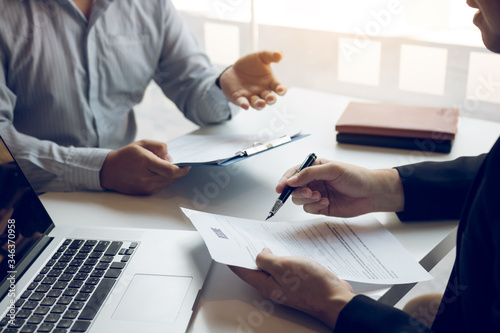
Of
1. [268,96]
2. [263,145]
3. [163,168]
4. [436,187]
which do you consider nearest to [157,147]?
[163,168]

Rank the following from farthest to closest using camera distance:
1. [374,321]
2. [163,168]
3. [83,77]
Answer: [83,77]
[163,168]
[374,321]

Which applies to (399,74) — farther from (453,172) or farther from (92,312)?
(92,312)

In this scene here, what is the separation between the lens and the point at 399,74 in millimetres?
2002

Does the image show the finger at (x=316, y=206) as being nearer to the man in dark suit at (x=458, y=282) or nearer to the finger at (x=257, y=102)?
the man in dark suit at (x=458, y=282)

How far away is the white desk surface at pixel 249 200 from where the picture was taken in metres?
0.72

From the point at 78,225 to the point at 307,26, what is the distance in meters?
1.58

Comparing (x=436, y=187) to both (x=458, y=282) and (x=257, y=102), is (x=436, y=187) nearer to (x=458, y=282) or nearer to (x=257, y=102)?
(x=458, y=282)

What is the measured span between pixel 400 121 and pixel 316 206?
0.47 m

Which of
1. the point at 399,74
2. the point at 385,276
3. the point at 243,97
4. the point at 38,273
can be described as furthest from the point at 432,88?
the point at 38,273

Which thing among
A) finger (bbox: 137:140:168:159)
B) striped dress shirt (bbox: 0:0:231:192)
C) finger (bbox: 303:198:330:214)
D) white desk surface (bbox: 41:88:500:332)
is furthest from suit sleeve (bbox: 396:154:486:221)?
striped dress shirt (bbox: 0:0:231:192)

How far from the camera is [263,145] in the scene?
1.10 metres

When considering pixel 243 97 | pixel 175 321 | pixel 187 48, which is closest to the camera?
pixel 175 321

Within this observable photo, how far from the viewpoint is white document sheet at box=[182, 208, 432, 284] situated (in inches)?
30.7

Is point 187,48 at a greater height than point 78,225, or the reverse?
point 187,48
